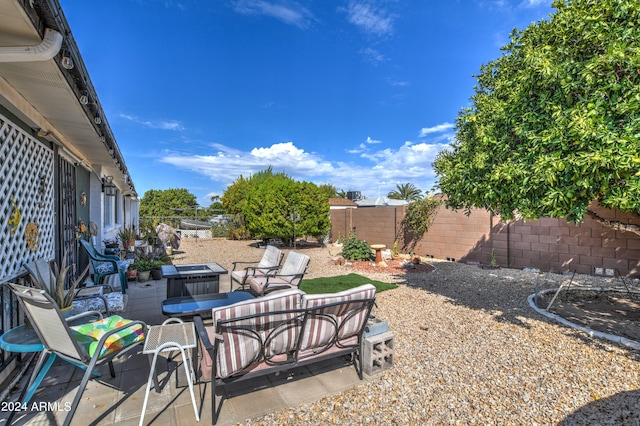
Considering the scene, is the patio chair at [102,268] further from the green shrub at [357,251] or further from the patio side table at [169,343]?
the green shrub at [357,251]

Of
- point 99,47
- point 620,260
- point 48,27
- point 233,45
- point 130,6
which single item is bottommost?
point 620,260

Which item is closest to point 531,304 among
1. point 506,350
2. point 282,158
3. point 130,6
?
point 506,350

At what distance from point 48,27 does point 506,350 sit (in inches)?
199

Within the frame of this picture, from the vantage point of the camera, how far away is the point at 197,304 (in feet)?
12.7

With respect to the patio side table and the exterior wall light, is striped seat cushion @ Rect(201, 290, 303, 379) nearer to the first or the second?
the patio side table

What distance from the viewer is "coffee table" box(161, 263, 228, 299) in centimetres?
482

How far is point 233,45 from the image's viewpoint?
9.84 meters

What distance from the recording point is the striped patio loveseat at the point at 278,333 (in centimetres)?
230

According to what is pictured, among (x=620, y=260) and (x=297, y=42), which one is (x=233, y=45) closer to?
(x=297, y=42)

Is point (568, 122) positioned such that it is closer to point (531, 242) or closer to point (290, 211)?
point (531, 242)

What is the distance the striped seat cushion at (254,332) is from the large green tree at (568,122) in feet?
10.4

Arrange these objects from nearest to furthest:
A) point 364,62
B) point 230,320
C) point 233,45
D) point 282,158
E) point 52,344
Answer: point 230,320, point 52,344, point 233,45, point 364,62, point 282,158

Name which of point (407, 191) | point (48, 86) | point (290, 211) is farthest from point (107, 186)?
point (407, 191)

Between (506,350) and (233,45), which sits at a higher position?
(233,45)
